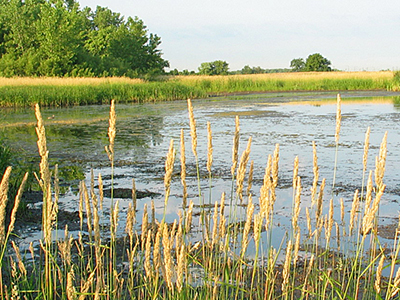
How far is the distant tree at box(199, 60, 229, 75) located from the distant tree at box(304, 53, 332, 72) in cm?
1998

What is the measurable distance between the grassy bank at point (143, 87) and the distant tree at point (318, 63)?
50185mm

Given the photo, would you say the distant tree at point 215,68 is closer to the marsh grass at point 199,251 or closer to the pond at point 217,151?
the pond at point 217,151

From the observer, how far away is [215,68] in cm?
10556

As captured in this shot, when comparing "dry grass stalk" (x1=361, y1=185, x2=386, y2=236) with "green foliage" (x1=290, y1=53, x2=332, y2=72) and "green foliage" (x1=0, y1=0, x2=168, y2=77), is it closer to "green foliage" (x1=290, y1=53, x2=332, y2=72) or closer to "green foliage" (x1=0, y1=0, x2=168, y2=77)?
"green foliage" (x1=0, y1=0, x2=168, y2=77)

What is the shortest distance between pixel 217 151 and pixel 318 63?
8364cm

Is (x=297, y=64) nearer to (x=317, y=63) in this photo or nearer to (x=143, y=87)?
(x=317, y=63)

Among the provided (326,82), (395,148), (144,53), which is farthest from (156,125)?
(144,53)

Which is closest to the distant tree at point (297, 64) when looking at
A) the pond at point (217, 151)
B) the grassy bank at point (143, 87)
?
the grassy bank at point (143, 87)

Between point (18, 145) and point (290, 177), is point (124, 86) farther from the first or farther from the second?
point (290, 177)

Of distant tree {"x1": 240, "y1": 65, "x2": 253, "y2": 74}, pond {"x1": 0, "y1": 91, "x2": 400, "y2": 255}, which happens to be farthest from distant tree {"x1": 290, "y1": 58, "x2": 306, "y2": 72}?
pond {"x1": 0, "y1": 91, "x2": 400, "y2": 255}

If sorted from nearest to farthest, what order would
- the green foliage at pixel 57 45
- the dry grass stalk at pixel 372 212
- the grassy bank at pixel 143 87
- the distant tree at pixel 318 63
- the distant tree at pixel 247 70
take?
the dry grass stalk at pixel 372 212, the grassy bank at pixel 143 87, the green foliage at pixel 57 45, the distant tree at pixel 318 63, the distant tree at pixel 247 70

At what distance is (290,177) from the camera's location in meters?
7.34

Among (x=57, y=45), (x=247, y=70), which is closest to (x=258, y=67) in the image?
(x=247, y=70)

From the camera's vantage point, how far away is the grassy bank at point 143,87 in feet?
85.1
